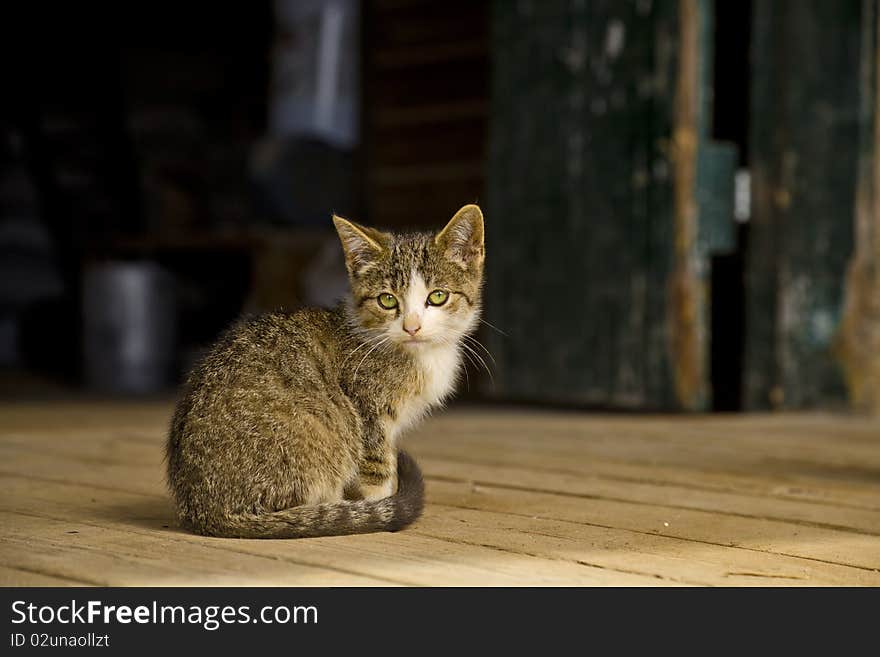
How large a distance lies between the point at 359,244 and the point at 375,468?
22.1 inches

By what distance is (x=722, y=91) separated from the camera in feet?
16.7

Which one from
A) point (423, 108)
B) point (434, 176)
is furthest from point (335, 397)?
point (423, 108)

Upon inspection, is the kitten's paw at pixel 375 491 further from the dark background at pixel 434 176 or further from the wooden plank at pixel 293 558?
the dark background at pixel 434 176

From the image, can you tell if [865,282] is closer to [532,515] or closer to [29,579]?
[532,515]

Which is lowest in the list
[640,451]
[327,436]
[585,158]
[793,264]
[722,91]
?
[640,451]

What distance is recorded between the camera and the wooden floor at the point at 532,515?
1980 mm

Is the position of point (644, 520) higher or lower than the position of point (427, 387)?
lower

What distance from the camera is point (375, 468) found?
2494mm

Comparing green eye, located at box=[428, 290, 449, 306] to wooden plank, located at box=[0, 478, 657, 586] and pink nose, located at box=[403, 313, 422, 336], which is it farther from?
wooden plank, located at box=[0, 478, 657, 586]

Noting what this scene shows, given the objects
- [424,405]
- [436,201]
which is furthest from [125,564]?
[436,201]
